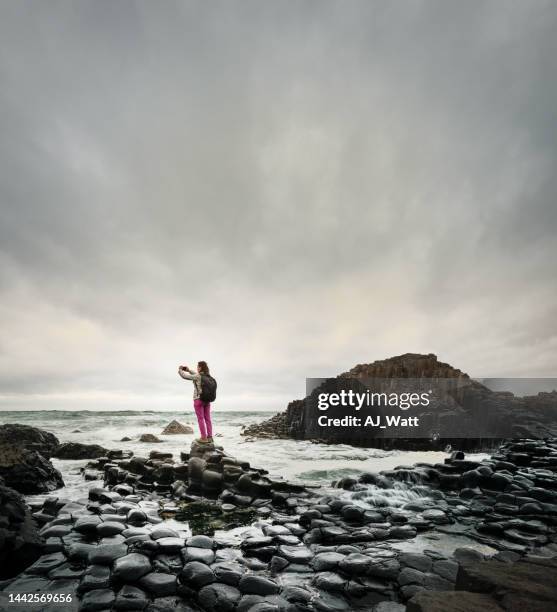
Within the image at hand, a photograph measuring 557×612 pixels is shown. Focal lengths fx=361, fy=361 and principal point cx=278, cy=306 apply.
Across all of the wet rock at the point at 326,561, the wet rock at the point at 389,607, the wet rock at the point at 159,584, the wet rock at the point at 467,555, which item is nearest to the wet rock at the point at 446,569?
the wet rock at the point at 467,555

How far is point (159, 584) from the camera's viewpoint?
417 centimetres

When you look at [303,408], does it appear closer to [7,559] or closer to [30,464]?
[30,464]

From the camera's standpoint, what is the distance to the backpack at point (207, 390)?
12852 mm

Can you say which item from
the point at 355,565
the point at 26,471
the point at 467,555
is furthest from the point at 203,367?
the point at 467,555

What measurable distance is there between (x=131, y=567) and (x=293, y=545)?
2434 millimetres

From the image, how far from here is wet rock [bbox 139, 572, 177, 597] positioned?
408 centimetres

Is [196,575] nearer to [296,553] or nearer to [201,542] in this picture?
[201,542]

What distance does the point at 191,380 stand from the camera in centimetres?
1294

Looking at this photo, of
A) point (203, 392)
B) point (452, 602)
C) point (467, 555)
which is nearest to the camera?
point (452, 602)

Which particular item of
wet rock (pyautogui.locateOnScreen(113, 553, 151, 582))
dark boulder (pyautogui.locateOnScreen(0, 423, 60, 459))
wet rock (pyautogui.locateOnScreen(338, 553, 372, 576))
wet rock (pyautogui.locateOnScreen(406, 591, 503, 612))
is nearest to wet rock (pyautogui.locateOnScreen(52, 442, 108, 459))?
dark boulder (pyautogui.locateOnScreen(0, 423, 60, 459))

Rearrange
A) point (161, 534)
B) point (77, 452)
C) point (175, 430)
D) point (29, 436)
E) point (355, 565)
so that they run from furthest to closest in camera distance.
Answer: point (175, 430), point (29, 436), point (77, 452), point (161, 534), point (355, 565)

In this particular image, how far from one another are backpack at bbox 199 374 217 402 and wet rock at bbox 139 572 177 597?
28.0 feet

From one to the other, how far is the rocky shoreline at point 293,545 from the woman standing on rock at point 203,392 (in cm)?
265

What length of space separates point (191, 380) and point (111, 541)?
7.61 metres
